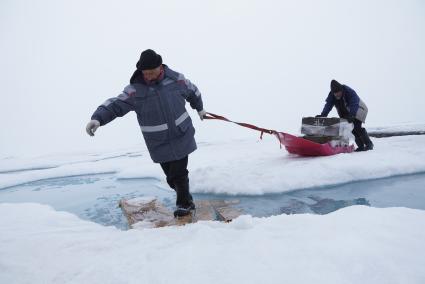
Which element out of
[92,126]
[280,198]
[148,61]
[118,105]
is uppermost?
[148,61]

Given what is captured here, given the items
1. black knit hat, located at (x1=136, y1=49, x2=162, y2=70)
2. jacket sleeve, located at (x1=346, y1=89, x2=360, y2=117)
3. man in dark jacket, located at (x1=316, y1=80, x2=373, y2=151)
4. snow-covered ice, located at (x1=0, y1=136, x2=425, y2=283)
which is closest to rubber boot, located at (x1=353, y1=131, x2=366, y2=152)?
man in dark jacket, located at (x1=316, y1=80, x2=373, y2=151)

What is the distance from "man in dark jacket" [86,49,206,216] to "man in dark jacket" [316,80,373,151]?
3.86 meters

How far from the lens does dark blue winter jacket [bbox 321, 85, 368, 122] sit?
5852mm

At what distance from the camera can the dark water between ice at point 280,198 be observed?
3270 millimetres

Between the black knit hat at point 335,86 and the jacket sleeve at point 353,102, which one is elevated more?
the black knit hat at point 335,86

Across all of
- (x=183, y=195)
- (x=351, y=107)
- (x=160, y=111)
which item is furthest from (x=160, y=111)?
(x=351, y=107)

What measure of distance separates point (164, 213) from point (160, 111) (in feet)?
3.61

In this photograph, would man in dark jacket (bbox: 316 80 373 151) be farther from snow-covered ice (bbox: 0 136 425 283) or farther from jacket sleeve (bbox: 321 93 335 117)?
snow-covered ice (bbox: 0 136 425 283)

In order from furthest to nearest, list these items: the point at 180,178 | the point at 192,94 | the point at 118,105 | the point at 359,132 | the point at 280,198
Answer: the point at 359,132, the point at 280,198, the point at 192,94, the point at 180,178, the point at 118,105

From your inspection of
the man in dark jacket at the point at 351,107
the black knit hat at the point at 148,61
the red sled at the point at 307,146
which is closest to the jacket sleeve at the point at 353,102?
the man in dark jacket at the point at 351,107

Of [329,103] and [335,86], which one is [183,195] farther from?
[329,103]

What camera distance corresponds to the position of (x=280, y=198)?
148 inches

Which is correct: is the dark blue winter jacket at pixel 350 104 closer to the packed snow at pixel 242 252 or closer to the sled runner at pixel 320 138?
the sled runner at pixel 320 138

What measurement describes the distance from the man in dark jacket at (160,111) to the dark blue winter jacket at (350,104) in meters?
4.00
